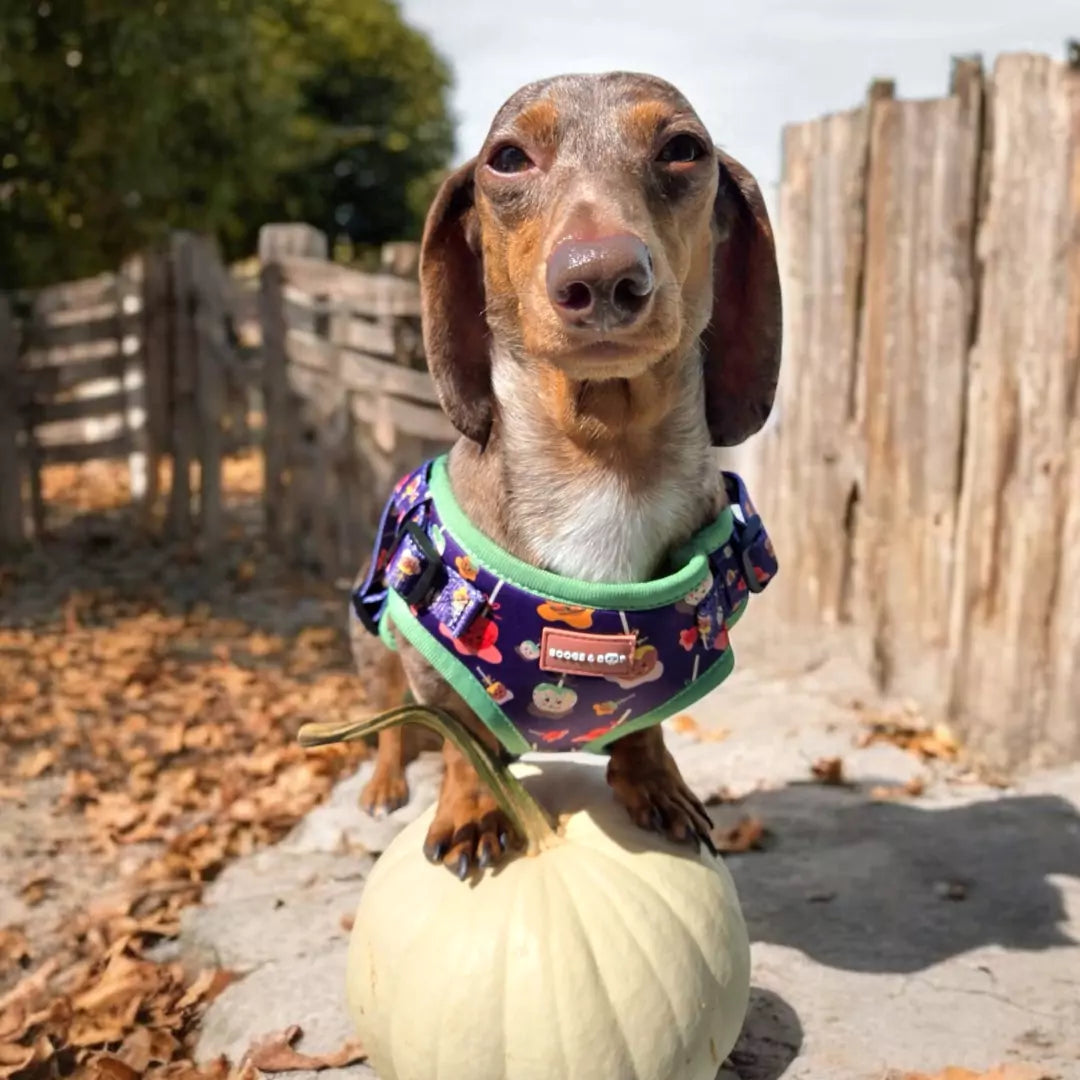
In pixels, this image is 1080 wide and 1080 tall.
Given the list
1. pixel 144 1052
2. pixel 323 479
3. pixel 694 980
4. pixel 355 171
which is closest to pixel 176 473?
pixel 323 479

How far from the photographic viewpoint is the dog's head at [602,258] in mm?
1662

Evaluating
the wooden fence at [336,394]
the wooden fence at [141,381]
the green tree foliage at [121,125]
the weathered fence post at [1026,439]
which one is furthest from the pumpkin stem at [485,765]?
the green tree foliage at [121,125]

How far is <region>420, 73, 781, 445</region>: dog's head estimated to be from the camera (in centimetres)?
166

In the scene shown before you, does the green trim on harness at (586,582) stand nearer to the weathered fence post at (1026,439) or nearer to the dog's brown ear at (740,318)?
the dog's brown ear at (740,318)

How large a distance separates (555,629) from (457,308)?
624 mm

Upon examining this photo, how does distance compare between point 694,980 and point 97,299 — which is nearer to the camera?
point 694,980

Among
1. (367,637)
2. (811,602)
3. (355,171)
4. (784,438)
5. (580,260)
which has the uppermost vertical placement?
(355,171)

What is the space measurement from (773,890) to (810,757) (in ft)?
3.34

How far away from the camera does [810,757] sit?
3.86 m

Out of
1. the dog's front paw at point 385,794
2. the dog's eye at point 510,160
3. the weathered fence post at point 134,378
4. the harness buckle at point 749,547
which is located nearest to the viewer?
the dog's eye at point 510,160

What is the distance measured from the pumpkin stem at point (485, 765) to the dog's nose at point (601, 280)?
736 mm

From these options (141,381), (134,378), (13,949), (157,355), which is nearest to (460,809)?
(13,949)

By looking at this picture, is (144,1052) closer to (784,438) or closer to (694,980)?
(694,980)

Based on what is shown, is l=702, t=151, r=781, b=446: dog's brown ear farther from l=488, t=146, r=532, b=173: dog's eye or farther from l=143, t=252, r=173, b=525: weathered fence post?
l=143, t=252, r=173, b=525: weathered fence post
